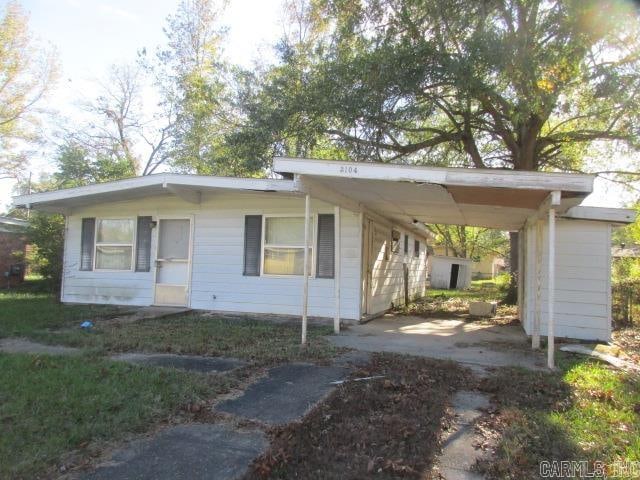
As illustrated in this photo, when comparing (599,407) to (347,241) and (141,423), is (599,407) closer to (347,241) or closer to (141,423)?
(141,423)

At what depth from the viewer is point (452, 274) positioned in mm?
26281

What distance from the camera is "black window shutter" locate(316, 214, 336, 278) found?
372 inches

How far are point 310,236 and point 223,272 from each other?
2.17 meters

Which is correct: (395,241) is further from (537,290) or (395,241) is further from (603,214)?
(603,214)

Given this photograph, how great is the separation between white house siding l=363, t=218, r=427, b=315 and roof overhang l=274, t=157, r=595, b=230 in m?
2.02

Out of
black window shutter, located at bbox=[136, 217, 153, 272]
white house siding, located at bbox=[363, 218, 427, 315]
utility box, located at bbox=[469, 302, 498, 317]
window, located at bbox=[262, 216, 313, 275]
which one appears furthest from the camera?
utility box, located at bbox=[469, 302, 498, 317]

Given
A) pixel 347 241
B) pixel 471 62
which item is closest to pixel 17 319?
pixel 347 241

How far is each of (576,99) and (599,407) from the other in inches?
364

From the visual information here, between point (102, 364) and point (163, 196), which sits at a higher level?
point (163, 196)

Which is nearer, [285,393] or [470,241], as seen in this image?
[285,393]

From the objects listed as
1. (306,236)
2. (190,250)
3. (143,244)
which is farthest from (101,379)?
(143,244)

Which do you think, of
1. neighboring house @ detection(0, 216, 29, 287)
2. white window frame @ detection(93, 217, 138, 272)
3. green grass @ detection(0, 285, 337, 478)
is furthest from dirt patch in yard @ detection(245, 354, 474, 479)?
neighboring house @ detection(0, 216, 29, 287)

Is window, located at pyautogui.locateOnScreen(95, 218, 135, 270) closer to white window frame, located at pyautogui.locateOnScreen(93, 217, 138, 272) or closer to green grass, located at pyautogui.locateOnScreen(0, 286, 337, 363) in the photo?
white window frame, located at pyautogui.locateOnScreen(93, 217, 138, 272)

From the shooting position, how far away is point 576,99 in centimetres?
1146
